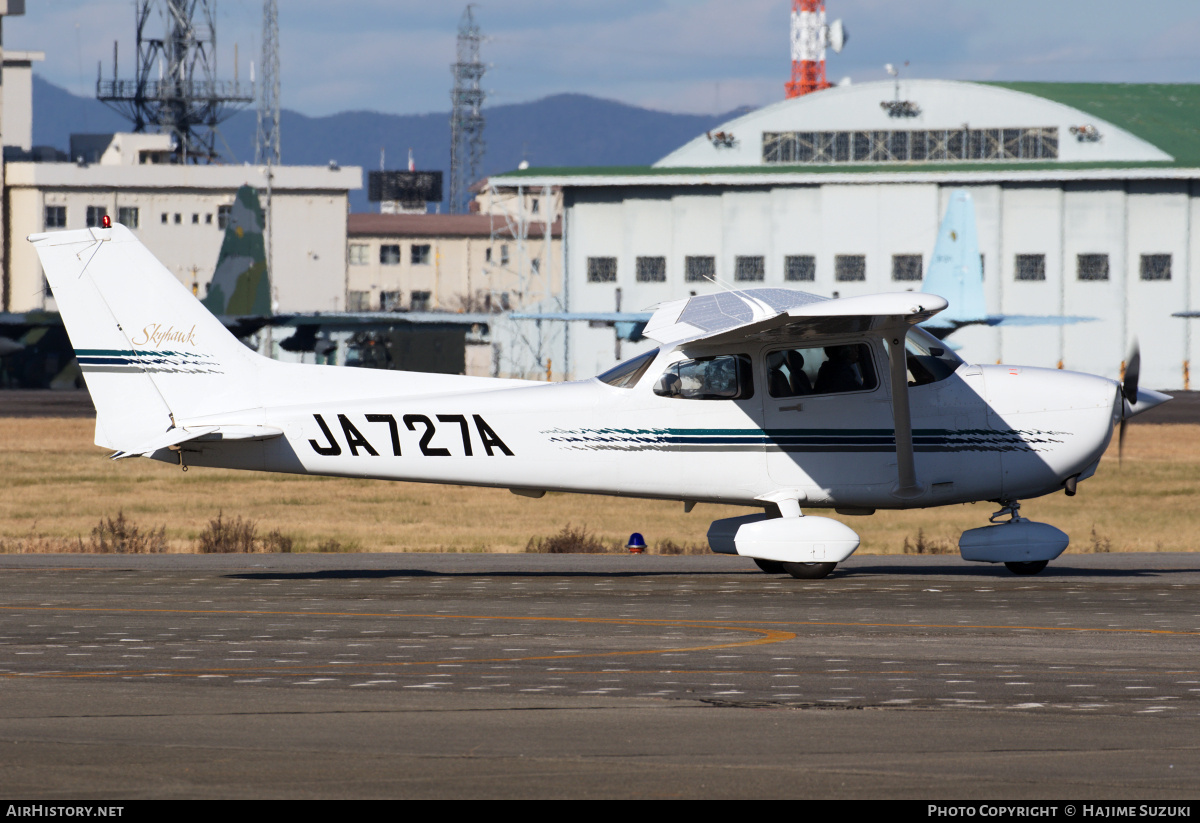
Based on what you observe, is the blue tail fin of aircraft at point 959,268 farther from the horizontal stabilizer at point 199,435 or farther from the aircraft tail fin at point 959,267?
the horizontal stabilizer at point 199,435

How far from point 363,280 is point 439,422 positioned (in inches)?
5347

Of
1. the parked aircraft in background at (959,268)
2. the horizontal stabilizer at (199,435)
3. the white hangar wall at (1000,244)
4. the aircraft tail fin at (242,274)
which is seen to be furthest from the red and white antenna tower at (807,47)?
the horizontal stabilizer at (199,435)

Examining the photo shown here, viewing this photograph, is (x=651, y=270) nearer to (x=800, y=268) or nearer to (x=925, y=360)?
(x=800, y=268)

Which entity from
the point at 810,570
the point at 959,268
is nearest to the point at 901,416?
the point at 810,570

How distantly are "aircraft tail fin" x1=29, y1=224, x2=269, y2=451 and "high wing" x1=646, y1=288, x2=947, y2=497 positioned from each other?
4448mm

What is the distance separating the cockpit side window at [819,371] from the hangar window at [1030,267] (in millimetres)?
55032

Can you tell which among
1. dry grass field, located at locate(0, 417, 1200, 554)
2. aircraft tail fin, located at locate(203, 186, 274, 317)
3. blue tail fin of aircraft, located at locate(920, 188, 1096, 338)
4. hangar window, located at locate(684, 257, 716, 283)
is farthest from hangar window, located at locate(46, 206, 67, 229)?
blue tail fin of aircraft, located at locate(920, 188, 1096, 338)

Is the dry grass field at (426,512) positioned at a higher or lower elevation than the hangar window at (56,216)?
lower

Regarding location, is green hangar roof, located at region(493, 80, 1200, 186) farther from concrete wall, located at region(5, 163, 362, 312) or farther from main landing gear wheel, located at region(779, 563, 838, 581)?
main landing gear wheel, located at region(779, 563, 838, 581)

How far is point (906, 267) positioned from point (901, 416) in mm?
55091

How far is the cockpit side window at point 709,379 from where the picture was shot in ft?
48.2

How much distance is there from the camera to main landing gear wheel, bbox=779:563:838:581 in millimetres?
14703

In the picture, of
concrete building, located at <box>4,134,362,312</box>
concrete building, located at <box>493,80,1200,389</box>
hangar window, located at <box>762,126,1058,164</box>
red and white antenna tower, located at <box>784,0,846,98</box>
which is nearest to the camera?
concrete building, located at <box>493,80,1200,389</box>
